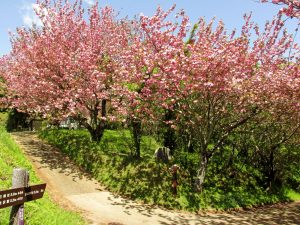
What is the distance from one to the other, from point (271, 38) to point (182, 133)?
10.0 metres

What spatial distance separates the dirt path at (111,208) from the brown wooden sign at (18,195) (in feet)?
17.9

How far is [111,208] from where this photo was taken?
45.1 ft

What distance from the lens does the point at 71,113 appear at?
19.3 meters

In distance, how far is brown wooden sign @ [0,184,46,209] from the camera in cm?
596

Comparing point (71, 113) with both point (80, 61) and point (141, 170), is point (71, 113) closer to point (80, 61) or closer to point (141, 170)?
point (80, 61)

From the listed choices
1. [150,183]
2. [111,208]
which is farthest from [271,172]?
[111,208]

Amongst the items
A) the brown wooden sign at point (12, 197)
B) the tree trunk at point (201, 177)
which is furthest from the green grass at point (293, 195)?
the brown wooden sign at point (12, 197)

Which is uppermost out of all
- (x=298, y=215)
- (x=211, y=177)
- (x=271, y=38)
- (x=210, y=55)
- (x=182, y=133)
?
(x=271, y=38)

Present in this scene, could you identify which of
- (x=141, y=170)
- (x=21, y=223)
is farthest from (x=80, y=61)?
(x=21, y=223)

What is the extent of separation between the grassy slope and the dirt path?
607 millimetres

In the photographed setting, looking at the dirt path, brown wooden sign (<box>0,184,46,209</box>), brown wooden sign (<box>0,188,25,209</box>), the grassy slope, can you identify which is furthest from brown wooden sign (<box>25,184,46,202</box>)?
the grassy slope

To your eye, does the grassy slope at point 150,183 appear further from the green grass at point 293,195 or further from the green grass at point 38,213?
the green grass at point 38,213

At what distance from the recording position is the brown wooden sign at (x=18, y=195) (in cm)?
596

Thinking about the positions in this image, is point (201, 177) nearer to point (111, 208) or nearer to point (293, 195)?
point (111, 208)
